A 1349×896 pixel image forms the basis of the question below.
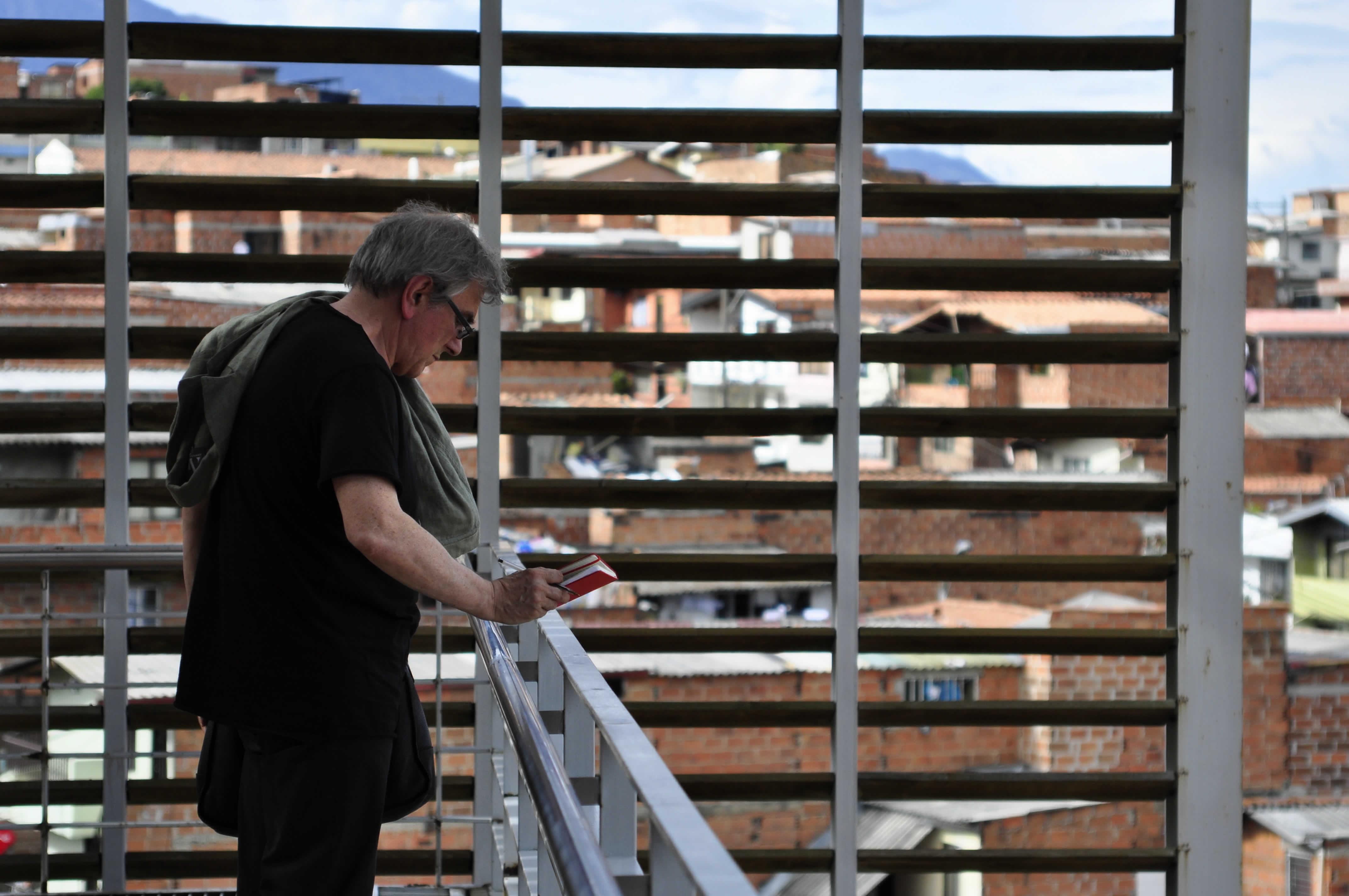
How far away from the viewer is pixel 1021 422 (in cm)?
314

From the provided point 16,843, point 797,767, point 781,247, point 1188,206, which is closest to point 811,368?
point 781,247

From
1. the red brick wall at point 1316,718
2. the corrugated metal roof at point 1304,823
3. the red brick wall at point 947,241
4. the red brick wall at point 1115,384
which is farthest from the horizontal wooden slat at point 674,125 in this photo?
the red brick wall at point 947,241

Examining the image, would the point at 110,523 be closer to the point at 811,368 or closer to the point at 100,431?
the point at 100,431

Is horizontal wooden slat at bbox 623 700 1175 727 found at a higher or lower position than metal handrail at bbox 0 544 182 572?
lower

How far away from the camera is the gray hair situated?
5.66 feet

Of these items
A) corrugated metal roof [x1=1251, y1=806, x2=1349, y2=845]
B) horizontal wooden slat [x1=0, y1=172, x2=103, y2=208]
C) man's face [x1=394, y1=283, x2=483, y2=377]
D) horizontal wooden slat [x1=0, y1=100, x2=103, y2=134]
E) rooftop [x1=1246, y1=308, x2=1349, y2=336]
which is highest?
rooftop [x1=1246, y1=308, x2=1349, y2=336]

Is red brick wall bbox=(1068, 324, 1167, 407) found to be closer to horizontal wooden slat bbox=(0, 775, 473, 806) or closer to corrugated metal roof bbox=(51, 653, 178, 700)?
corrugated metal roof bbox=(51, 653, 178, 700)

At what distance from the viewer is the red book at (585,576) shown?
1.69m

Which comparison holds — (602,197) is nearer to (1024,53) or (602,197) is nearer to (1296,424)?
(1024,53)

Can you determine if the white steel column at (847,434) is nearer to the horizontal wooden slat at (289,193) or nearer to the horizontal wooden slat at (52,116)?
the horizontal wooden slat at (289,193)

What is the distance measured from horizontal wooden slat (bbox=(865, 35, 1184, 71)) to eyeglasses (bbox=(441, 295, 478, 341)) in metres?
1.60

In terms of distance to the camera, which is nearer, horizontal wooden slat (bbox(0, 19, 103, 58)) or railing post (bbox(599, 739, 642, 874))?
railing post (bbox(599, 739, 642, 874))

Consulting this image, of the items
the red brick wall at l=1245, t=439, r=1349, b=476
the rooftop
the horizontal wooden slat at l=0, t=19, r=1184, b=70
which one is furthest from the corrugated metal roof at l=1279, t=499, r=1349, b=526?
the horizontal wooden slat at l=0, t=19, r=1184, b=70

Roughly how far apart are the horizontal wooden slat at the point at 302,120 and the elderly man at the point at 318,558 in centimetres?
131
